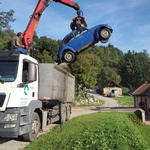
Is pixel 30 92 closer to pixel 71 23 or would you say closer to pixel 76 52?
pixel 76 52

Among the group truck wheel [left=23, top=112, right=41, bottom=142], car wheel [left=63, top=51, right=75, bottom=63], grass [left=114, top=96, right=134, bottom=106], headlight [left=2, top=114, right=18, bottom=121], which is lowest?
grass [left=114, top=96, right=134, bottom=106]

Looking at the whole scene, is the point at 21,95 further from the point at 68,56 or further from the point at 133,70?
the point at 133,70

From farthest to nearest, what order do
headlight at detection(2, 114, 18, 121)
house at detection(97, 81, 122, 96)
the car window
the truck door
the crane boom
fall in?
house at detection(97, 81, 122, 96) < the car window < the crane boom < the truck door < headlight at detection(2, 114, 18, 121)

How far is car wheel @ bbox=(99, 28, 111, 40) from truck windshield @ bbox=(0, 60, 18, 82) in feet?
18.8

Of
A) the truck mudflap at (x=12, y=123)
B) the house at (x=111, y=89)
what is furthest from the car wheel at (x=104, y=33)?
the house at (x=111, y=89)

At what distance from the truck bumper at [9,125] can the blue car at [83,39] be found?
18.2 feet

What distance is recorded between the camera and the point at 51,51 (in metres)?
63.6

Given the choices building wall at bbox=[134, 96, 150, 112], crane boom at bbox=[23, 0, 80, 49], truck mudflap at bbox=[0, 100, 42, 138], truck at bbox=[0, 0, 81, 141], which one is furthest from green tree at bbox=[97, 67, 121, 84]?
truck mudflap at bbox=[0, 100, 42, 138]

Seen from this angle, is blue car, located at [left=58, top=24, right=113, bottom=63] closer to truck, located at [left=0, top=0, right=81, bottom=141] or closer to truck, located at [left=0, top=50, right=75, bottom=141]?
truck, located at [left=0, top=0, right=81, bottom=141]

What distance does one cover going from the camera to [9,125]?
22.5ft

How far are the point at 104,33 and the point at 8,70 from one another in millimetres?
6192

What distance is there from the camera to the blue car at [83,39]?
38.5ft

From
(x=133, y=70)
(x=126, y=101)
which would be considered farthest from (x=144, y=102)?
(x=133, y=70)

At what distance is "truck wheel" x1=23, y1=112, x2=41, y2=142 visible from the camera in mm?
7930
